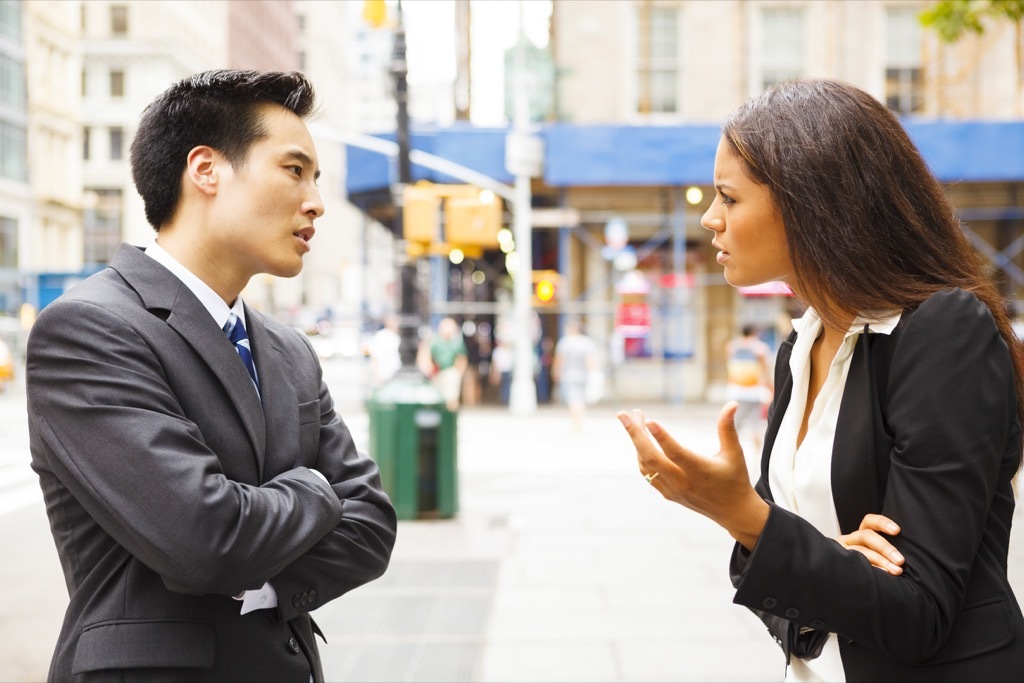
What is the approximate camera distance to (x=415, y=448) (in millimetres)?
9047

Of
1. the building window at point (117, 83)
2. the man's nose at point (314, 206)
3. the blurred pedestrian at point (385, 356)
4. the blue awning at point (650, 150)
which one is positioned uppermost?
the blue awning at point (650, 150)

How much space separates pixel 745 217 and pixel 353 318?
4104 cm

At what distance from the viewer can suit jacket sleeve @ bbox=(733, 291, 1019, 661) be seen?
164 centimetres

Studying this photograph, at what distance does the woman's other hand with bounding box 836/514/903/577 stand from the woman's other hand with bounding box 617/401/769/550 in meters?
0.20

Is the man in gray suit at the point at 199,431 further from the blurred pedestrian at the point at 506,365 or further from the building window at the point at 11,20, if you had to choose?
the blurred pedestrian at the point at 506,365

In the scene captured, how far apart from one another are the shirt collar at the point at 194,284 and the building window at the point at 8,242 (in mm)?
1003

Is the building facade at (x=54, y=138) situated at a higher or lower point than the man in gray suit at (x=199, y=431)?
higher

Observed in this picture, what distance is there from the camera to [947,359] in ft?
5.56

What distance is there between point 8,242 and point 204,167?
45.6 inches

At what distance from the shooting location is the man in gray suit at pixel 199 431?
190cm

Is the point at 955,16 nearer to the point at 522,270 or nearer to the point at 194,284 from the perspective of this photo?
the point at 194,284


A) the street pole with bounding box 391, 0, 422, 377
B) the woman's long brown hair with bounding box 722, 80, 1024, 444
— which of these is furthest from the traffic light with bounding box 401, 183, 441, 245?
the woman's long brown hair with bounding box 722, 80, 1024, 444

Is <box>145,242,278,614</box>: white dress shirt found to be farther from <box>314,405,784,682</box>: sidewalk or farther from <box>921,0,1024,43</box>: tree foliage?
<box>921,0,1024,43</box>: tree foliage

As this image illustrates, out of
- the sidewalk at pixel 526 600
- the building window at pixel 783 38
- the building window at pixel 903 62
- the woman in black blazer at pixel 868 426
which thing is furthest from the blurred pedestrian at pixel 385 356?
the woman in black blazer at pixel 868 426
